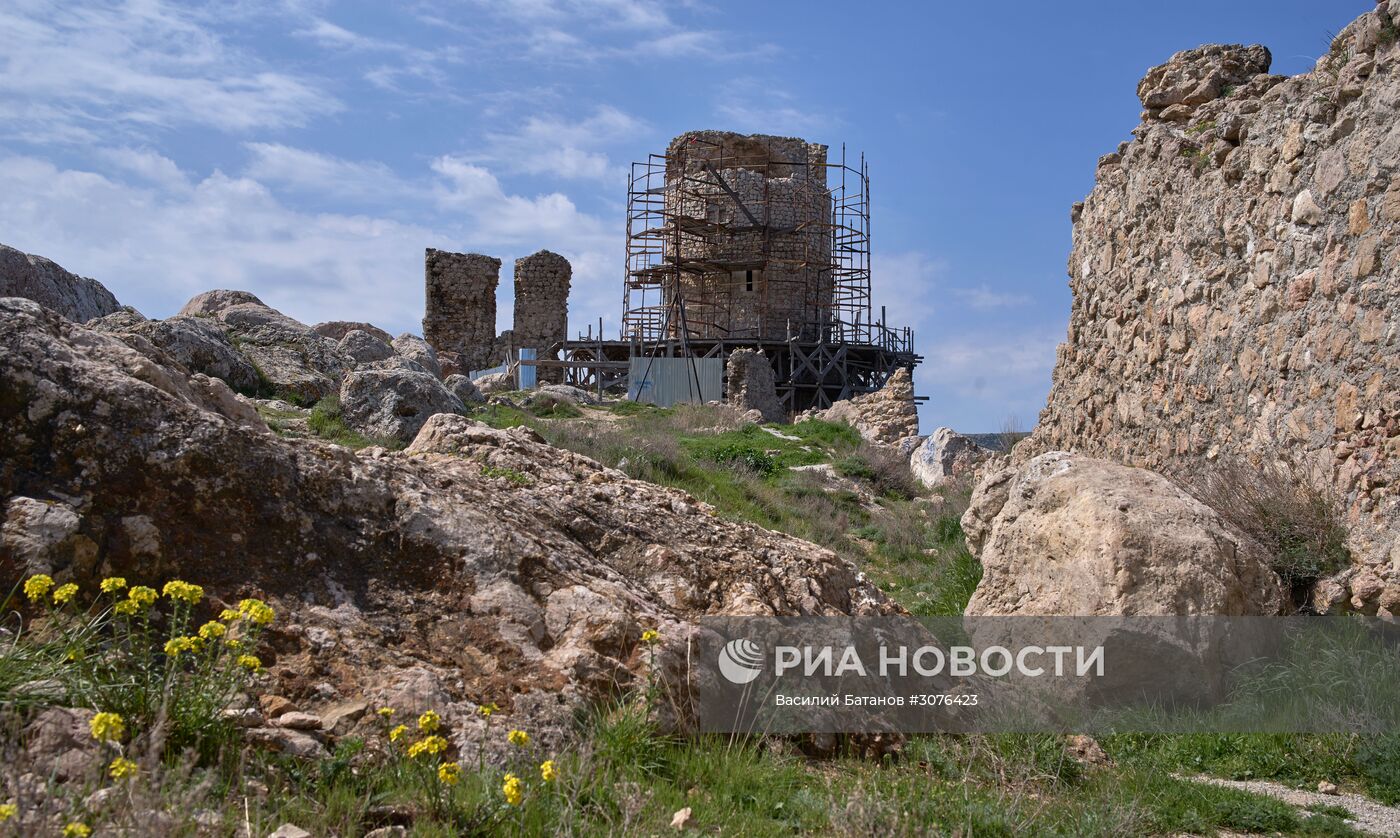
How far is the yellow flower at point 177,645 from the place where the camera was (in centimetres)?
241

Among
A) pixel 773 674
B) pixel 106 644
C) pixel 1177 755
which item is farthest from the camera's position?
pixel 1177 755

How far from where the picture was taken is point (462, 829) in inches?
96.6

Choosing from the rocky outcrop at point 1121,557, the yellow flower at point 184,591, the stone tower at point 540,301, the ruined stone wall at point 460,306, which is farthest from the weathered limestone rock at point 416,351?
the stone tower at point 540,301

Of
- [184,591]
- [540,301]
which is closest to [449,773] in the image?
[184,591]

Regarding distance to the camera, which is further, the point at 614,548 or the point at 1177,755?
the point at 1177,755

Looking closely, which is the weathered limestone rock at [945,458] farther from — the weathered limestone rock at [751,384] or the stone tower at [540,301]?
the stone tower at [540,301]

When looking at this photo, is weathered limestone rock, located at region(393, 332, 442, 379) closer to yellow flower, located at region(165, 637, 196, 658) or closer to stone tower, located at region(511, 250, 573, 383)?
yellow flower, located at region(165, 637, 196, 658)

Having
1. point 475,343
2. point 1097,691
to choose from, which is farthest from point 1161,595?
point 475,343

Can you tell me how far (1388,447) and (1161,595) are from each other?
145 cm

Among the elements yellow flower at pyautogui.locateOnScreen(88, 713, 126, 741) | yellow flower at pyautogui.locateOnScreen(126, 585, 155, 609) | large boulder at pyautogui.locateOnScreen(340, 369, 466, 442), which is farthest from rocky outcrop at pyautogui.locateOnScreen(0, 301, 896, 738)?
large boulder at pyautogui.locateOnScreen(340, 369, 466, 442)

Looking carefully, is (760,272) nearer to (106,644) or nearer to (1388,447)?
(1388,447)

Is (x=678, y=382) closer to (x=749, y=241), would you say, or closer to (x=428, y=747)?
(x=749, y=241)

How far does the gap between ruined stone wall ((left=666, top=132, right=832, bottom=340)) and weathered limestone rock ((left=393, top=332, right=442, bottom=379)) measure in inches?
682

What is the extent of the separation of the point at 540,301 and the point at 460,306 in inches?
105
